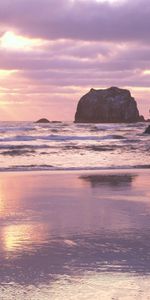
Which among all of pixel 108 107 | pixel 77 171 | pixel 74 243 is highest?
pixel 108 107

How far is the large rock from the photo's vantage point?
136 meters

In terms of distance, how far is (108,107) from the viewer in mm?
138250

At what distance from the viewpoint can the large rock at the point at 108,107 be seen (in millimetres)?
136125

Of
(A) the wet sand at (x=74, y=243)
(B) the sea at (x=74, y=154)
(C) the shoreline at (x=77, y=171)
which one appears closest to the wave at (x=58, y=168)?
(B) the sea at (x=74, y=154)

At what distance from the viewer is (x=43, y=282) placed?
16.2 ft

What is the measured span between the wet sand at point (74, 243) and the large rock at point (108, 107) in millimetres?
124552

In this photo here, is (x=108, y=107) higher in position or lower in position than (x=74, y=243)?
higher

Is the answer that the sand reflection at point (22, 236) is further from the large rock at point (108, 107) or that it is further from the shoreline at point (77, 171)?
the large rock at point (108, 107)

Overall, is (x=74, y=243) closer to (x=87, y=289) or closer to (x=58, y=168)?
(x=87, y=289)

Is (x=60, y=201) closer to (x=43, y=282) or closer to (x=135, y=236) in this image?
(x=135, y=236)

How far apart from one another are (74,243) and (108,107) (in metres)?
133

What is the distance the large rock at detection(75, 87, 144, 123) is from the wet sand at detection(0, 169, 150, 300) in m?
125

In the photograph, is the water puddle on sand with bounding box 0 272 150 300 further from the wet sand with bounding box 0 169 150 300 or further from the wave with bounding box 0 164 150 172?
the wave with bounding box 0 164 150 172

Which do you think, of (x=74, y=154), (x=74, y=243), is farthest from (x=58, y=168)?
(x=74, y=243)
